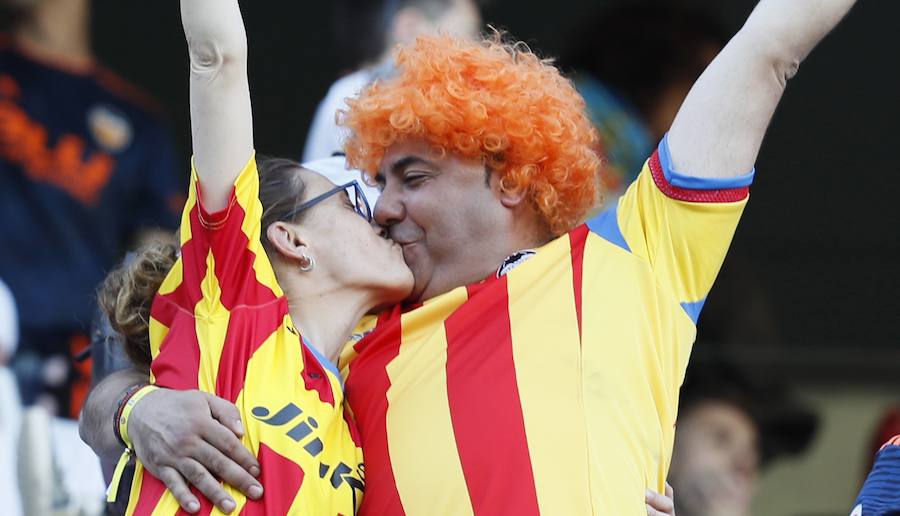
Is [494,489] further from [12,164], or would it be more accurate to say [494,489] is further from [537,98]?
[12,164]

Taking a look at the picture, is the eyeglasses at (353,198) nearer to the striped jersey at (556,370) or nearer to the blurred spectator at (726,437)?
the striped jersey at (556,370)

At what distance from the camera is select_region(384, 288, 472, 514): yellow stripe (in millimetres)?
2498

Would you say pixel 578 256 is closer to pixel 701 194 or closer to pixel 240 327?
pixel 701 194

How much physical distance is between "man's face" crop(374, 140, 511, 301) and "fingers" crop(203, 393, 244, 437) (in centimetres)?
56

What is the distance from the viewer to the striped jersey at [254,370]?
8.13ft

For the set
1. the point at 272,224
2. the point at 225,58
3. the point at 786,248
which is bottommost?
the point at 786,248

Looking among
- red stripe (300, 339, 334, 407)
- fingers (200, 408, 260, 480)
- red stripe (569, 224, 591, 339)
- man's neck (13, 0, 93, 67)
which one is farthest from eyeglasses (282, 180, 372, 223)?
man's neck (13, 0, 93, 67)

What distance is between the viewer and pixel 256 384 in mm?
2514

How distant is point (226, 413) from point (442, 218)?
64 centimetres

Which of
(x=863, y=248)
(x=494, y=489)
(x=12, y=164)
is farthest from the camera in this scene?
(x=863, y=248)

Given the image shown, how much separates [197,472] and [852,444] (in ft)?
16.5

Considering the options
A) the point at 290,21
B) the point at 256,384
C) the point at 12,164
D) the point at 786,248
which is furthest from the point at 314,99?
the point at 256,384

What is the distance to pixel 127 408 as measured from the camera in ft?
8.66

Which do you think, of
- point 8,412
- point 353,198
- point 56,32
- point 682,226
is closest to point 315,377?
point 353,198
